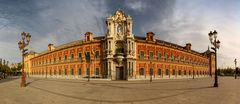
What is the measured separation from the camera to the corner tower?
47562 millimetres

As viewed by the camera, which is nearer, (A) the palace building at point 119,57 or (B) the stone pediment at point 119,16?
(A) the palace building at point 119,57

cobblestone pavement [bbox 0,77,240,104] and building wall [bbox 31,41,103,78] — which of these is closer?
cobblestone pavement [bbox 0,77,240,104]

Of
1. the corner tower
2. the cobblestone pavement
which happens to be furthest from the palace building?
the cobblestone pavement

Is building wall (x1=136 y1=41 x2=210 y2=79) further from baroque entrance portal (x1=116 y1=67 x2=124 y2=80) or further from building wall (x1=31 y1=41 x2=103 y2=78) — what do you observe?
building wall (x1=31 y1=41 x2=103 y2=78)

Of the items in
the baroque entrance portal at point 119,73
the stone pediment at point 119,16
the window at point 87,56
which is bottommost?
the baroque entrance portal at point 119,73

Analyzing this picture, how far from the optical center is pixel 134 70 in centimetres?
4881

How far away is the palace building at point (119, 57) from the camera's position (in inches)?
1892

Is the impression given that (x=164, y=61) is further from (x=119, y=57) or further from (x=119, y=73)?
(x=119, y=57)

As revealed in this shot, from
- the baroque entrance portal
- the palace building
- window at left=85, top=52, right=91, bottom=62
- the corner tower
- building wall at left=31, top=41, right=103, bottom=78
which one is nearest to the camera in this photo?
the corner tower

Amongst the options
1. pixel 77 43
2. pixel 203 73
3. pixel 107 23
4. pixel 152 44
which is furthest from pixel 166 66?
pixel 203 73

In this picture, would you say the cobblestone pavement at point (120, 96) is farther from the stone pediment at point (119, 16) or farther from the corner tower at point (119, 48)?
the stone pediment at point (119, 16)

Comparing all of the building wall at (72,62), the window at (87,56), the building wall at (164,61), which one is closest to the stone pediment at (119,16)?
the building wall at (164,61)

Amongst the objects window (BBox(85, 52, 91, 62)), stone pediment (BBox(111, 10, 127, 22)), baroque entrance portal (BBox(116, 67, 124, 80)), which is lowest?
baroque entrance portal (BBox(116, 67, 124, 80))

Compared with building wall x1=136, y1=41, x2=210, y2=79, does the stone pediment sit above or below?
above
